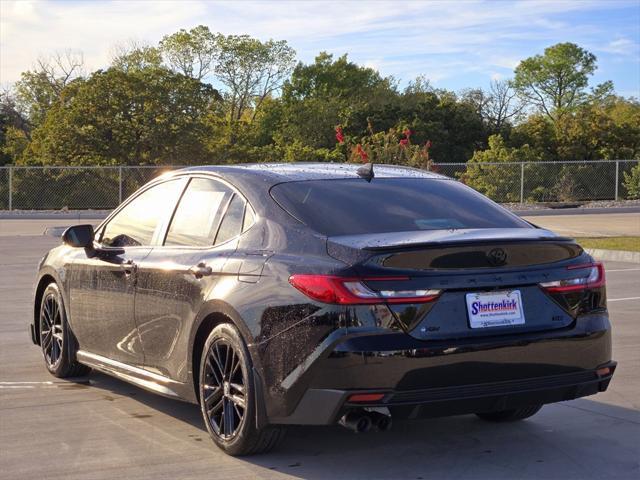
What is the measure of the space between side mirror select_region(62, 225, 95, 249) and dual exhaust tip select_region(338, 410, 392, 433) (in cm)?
279

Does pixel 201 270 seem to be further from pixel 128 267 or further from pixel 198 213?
pixel 128 267

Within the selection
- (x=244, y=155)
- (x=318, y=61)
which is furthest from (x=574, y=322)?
(x=318, y=61)

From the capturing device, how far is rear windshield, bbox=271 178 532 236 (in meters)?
5.81

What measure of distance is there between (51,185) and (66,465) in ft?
103

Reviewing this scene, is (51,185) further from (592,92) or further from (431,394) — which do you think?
(592,92)

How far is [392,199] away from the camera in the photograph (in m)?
6.20

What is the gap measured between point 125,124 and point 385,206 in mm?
36596

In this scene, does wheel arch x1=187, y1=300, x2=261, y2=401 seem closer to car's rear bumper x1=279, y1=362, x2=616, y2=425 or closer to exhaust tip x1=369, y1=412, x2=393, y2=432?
car's rear bumper x1=279, y1=362, x2=616, y2=425

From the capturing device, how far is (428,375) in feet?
16.9

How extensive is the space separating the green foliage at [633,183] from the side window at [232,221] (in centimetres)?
3501

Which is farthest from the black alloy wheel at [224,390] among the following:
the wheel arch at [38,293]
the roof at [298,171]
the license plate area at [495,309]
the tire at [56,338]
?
the wheel arch at [38,293]

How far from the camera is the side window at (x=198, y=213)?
20.8 ft

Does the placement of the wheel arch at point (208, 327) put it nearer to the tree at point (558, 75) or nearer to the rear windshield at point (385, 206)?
the rear windshield at point (385, 206)

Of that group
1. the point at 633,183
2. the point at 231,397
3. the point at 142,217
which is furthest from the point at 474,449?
the point at 633,183
